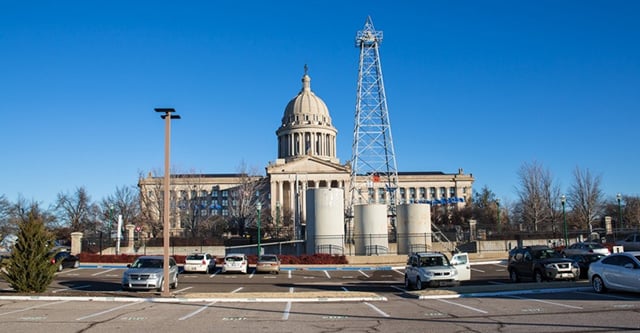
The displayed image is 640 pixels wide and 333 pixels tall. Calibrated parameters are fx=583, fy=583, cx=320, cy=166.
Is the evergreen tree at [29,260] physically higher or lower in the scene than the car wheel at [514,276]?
higher

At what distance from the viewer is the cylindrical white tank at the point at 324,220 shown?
49.8m

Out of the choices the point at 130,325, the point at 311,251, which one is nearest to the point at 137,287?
the point at 130,325

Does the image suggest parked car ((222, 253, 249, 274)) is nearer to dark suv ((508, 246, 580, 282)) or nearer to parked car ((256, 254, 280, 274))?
parked car ((256, 254, 280, 274))

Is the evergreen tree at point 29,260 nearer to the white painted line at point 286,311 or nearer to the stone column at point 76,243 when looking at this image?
the white painted line at point 286,311

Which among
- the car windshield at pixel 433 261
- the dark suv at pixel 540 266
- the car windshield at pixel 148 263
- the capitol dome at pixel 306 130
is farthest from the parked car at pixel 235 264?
the capitol dome at pixel 306 130

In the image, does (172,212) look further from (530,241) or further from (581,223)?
(581,223)

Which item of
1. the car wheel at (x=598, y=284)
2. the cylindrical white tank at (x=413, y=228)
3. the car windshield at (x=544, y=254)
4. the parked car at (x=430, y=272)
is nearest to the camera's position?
the car wheel at (x=598, y=284)

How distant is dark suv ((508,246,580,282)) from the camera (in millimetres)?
24250

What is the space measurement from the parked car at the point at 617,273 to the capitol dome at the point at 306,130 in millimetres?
117208

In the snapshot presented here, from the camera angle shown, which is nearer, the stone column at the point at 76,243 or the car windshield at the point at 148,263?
the car windshield at the point at 148,263

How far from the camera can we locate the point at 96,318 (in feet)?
48.6

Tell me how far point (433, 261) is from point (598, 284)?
657cm

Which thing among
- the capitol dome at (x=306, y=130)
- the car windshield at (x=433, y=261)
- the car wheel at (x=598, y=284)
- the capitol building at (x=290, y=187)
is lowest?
the car wheel at (x=598, y=284)

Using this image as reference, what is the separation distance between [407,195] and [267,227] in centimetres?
6600
